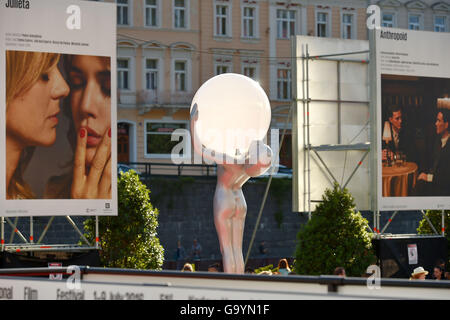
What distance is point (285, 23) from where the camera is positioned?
174 feet

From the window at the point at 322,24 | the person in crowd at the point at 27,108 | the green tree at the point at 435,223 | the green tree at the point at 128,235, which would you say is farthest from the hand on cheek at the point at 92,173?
the window at the point at 322,24

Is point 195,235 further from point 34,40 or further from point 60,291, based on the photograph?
point 60,291

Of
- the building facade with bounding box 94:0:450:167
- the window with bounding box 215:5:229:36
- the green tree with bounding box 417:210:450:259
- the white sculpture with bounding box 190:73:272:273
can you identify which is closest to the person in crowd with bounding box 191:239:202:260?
the building facade with bounding box 94:0:450:167

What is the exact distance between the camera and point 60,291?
648cm

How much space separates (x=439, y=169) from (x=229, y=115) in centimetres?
767

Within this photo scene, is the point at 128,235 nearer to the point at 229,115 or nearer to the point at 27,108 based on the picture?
the point at 27,108

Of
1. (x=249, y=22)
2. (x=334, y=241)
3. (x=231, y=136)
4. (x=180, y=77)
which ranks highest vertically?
(x=249, y=22)

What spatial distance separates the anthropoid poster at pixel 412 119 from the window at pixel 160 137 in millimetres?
29168

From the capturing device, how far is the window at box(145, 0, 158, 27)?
162 ft

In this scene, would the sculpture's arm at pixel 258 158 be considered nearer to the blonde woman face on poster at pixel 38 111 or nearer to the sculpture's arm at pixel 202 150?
the sculpture's arm at pixel 202 150

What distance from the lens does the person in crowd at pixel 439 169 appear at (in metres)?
19.2

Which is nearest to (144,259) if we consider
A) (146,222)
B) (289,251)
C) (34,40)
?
(146,222)

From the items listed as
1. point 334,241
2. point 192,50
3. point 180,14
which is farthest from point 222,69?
point 334,241

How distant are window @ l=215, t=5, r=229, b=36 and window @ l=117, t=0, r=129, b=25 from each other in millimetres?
4952
